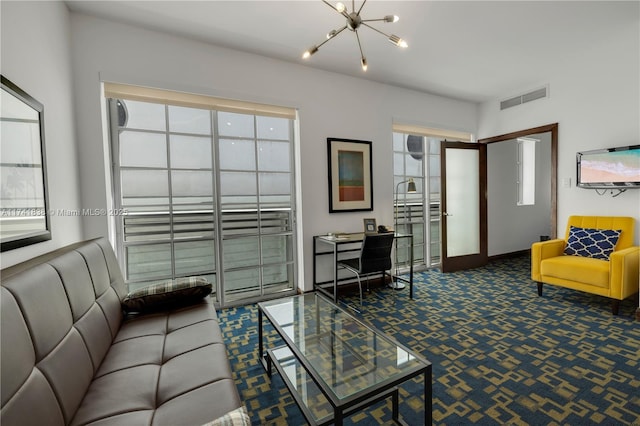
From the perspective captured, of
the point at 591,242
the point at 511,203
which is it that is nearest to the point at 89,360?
the point at 591,242

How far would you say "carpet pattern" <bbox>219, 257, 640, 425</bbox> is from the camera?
1605mm

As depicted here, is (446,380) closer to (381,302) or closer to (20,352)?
(381,302)

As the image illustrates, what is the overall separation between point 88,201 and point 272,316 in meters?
1.87

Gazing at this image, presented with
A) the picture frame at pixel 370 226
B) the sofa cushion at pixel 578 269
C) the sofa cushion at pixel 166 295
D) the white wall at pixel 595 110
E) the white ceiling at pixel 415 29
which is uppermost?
the white ceiling at pixel 415 29

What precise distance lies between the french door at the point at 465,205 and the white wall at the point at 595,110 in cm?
88

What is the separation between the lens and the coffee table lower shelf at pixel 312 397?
136cm

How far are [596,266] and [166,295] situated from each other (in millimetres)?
3856

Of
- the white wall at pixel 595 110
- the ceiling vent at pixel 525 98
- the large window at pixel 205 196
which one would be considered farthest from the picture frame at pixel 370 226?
the ceiling vent at pixel 525 98

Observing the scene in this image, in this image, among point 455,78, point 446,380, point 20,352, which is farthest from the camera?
point 455,78

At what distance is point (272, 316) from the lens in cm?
200

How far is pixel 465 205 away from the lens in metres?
4.69

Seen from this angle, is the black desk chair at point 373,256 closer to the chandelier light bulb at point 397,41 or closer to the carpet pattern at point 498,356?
the carpet pattern at point 498,356

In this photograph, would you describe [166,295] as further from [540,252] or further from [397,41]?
[540,252]

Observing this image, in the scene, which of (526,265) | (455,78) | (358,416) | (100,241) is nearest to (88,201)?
(100,241)
